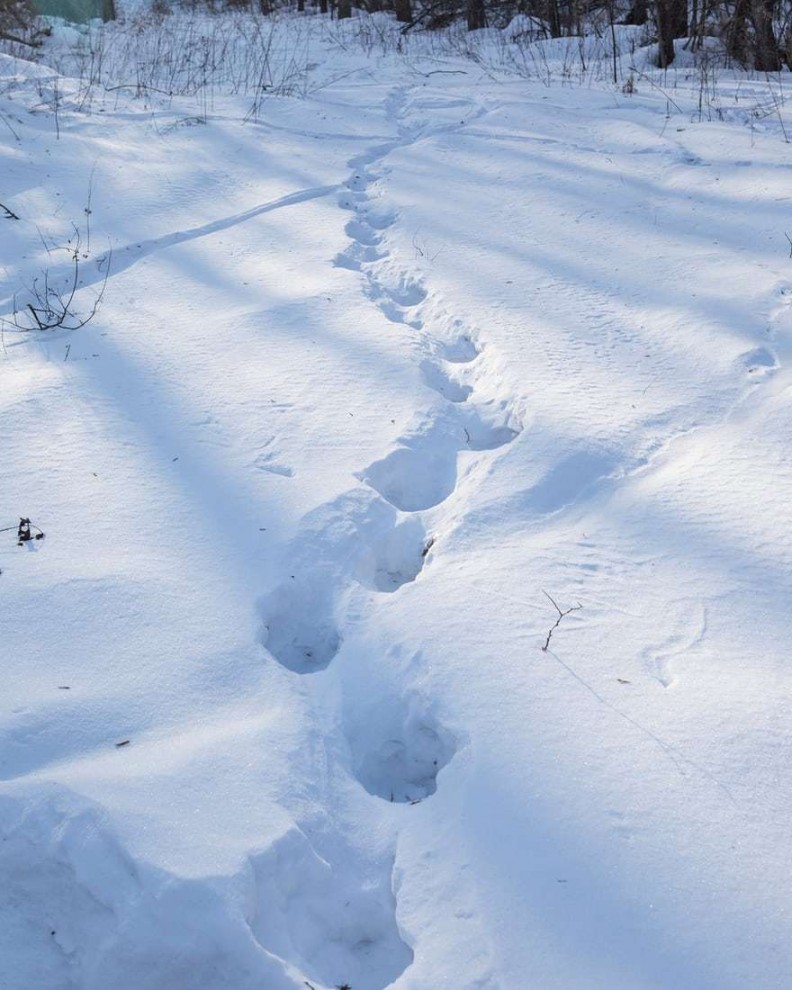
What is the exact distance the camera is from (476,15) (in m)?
11.0

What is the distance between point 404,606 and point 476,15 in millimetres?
11407

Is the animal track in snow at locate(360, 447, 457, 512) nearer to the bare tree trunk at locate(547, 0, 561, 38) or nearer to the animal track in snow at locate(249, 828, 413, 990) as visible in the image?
the animal track in snow at locate(249, 828, 413, 990)

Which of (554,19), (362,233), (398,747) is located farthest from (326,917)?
(554,19)

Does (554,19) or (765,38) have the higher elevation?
(554,19)

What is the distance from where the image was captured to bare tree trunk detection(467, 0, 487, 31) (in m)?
10.9

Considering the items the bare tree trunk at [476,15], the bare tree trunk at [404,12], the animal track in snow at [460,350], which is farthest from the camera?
the bare tree trunk at [404,12]

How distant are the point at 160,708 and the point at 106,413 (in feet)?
4.21

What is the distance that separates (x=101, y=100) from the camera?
6008 millimetres

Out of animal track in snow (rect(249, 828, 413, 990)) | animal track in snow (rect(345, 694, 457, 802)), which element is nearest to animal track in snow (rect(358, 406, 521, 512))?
animal track in snow (rect(345, 694, 457, 802))

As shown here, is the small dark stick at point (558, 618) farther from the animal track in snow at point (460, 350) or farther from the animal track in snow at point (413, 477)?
the animal track in snow at point (460, 350)

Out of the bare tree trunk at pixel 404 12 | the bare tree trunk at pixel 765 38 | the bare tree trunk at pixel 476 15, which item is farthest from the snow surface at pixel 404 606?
the bare tree trunk at pixel 404 12

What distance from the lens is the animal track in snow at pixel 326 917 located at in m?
1.31

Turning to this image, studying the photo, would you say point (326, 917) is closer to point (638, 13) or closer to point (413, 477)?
point (413, 477)

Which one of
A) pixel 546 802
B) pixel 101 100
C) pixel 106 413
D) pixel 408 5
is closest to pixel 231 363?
pixel 106 413
